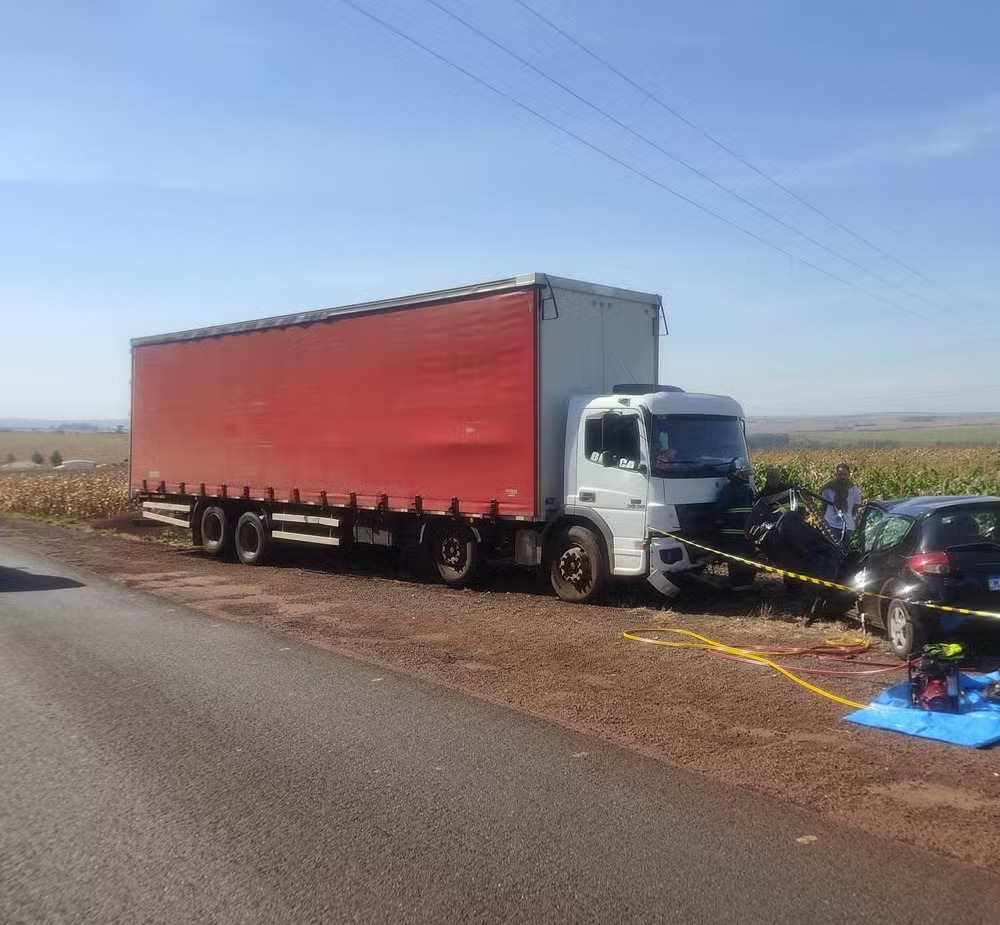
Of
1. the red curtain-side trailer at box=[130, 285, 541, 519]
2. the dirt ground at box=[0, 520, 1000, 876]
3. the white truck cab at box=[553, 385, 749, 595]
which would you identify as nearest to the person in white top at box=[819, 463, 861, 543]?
the white truck cab at box=[553, 385, 749, 595]

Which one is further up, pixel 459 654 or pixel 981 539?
pixel 981 539

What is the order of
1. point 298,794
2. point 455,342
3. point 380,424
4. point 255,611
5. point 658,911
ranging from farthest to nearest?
point 380,424 < point 455,342 < point 255,611 < point 298,794 < point 658,911

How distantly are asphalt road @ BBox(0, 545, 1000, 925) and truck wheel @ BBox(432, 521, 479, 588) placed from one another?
5.60m

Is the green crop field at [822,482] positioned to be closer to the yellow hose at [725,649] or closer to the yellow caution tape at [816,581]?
the yellow caution tape at [816,581]

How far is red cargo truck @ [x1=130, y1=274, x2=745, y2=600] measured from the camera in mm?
12086

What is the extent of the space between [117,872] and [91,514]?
2545 centimetres

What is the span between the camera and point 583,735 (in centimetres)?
659

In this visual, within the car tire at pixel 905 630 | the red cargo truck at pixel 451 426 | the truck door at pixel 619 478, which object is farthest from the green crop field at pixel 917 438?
the car tire at pixel 905 630

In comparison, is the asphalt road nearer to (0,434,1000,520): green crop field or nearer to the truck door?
the truck door

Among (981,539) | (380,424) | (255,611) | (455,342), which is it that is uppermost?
(455,342)

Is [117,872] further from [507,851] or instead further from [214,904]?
[507,851]

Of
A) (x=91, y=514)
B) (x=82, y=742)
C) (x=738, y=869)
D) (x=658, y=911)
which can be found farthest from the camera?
(x=91, y=514)

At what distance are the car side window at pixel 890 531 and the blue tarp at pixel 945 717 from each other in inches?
87.7

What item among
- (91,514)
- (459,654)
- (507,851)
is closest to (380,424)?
(459,654)
